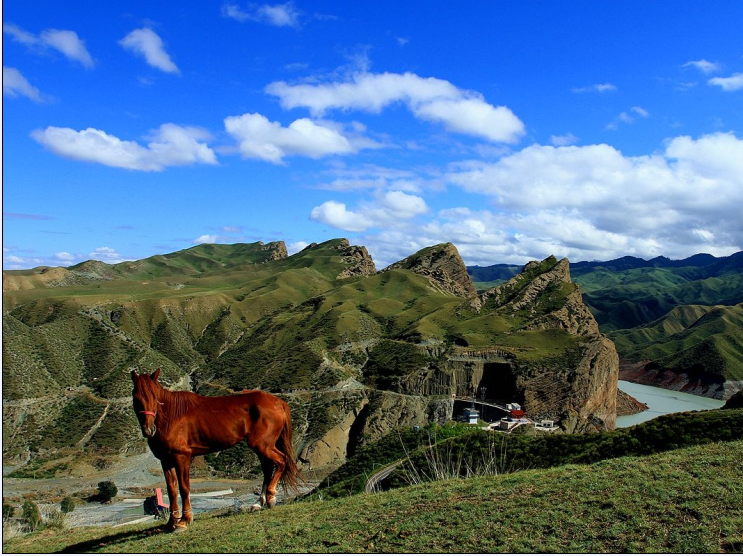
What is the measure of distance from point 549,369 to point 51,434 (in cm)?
7940

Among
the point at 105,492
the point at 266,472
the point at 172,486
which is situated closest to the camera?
the point at 172,486

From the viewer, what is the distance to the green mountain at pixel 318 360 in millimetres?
83250

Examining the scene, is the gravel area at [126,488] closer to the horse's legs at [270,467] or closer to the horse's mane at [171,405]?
the horse's legs at [270,467]

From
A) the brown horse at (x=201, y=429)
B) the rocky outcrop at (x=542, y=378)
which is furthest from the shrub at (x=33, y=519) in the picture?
the rocky outcrop at (x=542, y=378)

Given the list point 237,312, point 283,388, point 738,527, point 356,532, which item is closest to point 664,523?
point 738,527

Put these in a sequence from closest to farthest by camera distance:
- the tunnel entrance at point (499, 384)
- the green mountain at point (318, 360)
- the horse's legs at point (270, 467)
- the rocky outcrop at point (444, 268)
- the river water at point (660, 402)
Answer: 1. the horse's legs at point (270, 467)
2. the green mountain at point (318, 360)
3. the tunnel entrance at point (499, 384)
4. the river water at point (660, 402)
5. the rocky outcrop at point (444, 268)

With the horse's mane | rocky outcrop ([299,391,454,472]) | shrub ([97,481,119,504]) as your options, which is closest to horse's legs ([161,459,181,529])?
the horse's mane

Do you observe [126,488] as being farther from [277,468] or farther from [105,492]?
[277,468]

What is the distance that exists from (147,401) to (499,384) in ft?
307

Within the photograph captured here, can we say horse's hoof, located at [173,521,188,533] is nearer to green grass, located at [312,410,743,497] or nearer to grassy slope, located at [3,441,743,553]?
grassy slope, located at [3,441,743,553]

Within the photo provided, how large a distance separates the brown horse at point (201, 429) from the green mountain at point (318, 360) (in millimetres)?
70938

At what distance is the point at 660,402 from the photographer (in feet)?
476

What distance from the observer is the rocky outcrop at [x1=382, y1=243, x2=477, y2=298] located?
581 feet

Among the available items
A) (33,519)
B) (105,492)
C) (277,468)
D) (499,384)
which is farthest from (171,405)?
(499,384)
